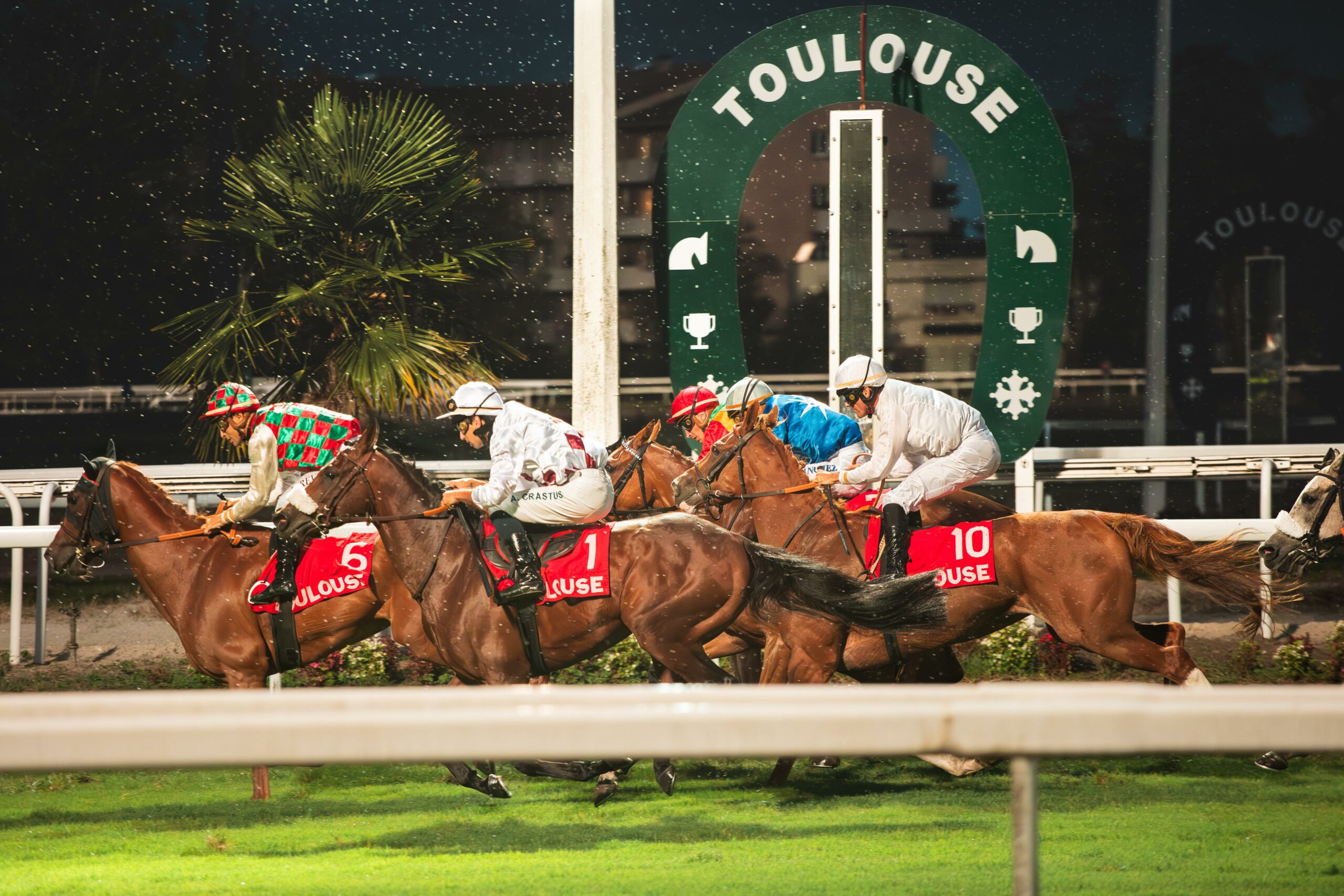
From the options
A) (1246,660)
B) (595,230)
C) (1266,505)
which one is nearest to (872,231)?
(595,230)

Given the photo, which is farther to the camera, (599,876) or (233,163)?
(233,163)

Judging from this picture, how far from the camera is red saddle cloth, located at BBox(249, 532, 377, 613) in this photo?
15.7ft

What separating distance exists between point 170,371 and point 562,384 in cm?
249

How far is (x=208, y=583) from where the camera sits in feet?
16.0

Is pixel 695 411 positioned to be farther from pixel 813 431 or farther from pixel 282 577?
pixel 282 577

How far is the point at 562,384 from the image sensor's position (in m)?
8.70

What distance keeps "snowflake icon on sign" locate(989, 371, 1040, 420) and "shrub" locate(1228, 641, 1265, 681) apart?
1504 mm

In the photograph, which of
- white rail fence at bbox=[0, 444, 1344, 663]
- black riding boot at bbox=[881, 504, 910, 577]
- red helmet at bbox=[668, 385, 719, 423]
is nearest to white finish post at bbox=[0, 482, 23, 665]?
white rail fence at bbox=[0, 444, 1344, 663]

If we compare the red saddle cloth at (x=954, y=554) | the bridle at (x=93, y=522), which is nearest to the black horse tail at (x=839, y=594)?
the red saddle cloth at (x=954, y=554)

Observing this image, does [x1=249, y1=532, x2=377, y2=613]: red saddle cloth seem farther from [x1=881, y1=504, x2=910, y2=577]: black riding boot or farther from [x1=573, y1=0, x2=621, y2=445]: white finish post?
[x1=881, y1=504, x2=910, y2=577]: black riding boot

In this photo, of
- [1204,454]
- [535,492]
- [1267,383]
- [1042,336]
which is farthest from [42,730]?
[1267,383]

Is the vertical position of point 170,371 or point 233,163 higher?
point 233,163

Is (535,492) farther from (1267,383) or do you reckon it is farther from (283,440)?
(1267,383)

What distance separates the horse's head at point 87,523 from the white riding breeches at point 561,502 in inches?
63.2
